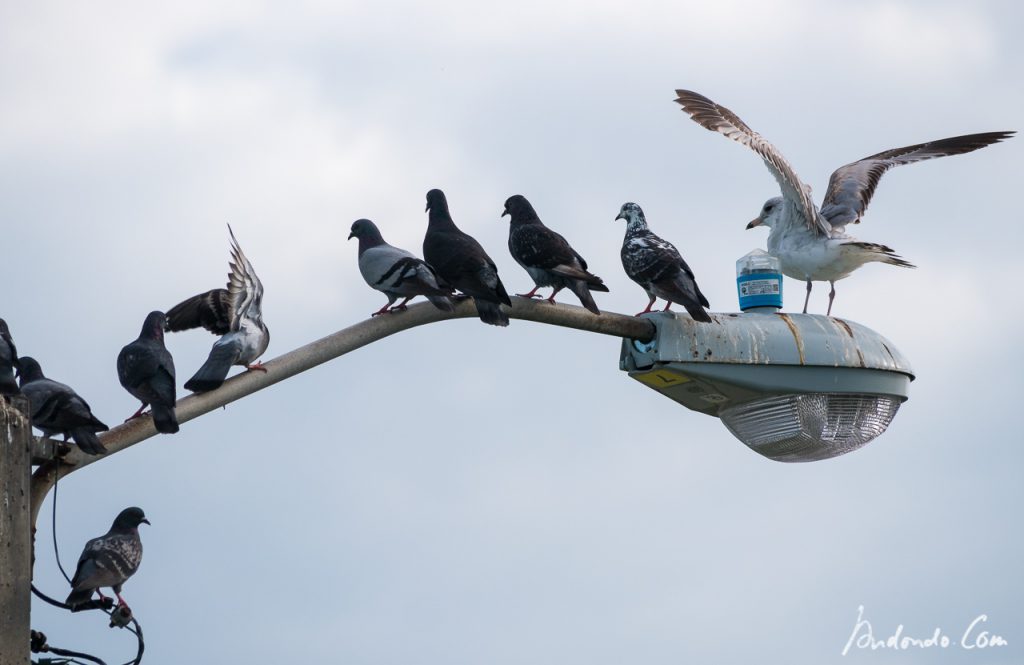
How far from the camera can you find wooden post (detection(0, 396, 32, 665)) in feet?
13.8

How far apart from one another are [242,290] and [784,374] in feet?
8.92

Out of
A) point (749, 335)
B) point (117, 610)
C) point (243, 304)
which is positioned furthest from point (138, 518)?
point (749, 335)

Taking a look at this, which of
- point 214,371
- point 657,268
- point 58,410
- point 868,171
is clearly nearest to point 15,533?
point 214,371

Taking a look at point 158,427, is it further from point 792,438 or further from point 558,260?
point 558,260

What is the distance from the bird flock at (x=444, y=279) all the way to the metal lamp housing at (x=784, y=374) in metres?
0.22

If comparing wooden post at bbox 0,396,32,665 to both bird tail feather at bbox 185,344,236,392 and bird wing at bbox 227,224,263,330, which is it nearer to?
bird tail feather at bbox 185,344,236,392

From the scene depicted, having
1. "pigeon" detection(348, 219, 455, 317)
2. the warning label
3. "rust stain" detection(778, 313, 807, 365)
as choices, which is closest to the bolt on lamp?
"rust stain" detection(778, 313, 807, 365)

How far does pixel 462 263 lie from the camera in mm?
7676

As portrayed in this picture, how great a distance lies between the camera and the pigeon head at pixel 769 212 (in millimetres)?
10641

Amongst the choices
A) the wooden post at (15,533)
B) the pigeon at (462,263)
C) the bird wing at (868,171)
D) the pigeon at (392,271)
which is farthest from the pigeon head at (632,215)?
the wooden post at (15,533)

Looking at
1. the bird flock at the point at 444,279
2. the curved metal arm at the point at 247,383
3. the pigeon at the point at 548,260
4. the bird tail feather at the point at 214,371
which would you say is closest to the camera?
the curved metal arm at the point at 247,383

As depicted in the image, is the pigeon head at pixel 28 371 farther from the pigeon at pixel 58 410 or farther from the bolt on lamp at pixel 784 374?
the bolt on lamp at pixel 784 374

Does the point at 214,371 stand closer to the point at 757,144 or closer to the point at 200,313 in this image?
the point at 200,313

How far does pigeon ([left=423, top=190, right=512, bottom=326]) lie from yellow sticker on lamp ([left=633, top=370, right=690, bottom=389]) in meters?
0.70
